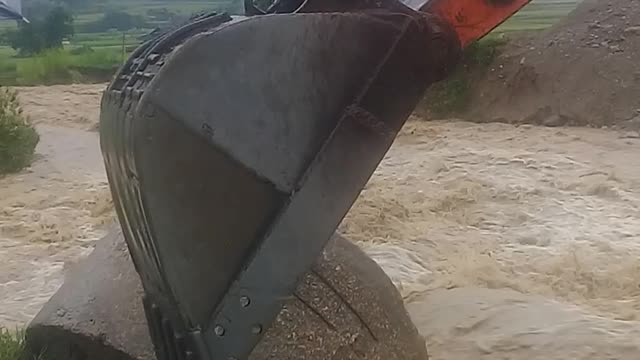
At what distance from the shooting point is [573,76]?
10516mm

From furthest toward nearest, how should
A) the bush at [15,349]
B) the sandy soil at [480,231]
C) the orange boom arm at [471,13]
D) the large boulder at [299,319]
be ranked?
the sandy soil at [480,231]
the bush at [15,349]
the large boulder at [299,319]
the orange boom arm at [471,13]

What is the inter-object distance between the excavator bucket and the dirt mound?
7.73 meters

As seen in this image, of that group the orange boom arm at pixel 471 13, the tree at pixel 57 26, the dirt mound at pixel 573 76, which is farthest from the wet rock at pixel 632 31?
the orange boom arm at pixel 471 13

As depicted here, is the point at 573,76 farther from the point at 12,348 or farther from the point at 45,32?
the point at 12,348

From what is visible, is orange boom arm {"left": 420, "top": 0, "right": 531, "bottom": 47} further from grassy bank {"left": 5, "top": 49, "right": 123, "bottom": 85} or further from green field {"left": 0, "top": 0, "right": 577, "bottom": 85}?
grassy bank {"left": 5, "top": 49, "right": 123, "bottom": 85}

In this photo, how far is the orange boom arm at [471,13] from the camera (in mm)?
2539

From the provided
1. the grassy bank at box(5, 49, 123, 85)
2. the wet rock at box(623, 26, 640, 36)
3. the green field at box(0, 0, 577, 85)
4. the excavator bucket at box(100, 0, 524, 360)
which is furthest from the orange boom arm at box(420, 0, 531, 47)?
the wet rock at box(623, 26, 640, 36)

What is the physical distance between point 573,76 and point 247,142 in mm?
8849

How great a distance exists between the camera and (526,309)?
449 centimetres

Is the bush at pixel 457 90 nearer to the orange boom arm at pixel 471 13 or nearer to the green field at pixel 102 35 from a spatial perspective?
the green field at pixel 102 35

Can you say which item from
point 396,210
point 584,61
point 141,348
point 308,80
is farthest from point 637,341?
point 584,61

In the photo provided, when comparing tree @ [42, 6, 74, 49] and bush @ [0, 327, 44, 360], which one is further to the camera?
tree @ [42, 6, 74, 49]

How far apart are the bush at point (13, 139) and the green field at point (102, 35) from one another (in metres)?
0.62

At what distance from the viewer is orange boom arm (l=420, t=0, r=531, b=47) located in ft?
8.33
